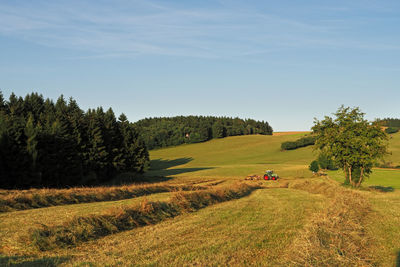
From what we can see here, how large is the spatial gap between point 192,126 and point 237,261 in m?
149

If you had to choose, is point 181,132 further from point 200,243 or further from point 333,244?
point 333,244

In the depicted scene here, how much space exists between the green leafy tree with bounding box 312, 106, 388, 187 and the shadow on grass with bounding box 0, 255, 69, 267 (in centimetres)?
3183

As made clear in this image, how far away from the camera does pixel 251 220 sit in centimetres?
1302

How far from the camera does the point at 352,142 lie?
33.3 metres

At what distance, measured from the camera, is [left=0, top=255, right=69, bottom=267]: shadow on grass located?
7.15 m

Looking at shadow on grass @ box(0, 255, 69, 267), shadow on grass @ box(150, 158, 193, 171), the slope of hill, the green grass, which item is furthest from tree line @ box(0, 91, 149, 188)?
shadow on grass @ box(0, 255, 69, 267)

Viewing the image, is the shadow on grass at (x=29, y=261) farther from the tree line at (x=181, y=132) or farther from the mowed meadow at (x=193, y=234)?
the tree line at (x=181, y=132)

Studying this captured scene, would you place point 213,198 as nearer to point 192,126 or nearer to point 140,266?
point 140,266

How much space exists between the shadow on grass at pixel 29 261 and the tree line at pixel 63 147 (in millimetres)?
38913

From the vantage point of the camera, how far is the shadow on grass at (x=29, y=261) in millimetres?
7152

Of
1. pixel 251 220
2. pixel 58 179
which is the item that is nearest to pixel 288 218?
pixel 251 220

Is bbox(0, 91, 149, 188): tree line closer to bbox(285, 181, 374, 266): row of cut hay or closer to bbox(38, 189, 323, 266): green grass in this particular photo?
bbox(38, 189, 323, 266): green grass

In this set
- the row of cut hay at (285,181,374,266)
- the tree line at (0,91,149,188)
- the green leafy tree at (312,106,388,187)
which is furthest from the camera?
the tree line at (0,91,149,188)

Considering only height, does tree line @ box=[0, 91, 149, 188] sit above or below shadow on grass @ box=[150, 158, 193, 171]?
above
